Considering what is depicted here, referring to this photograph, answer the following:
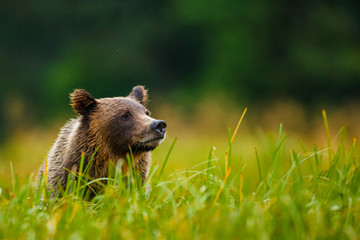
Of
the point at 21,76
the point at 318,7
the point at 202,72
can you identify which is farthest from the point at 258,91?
the point at 21,76

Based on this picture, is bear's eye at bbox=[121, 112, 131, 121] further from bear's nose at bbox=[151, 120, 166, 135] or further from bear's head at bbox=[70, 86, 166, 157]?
bear's nose at bbox=[151, 120, 166, 135]

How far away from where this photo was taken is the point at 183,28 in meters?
24.5

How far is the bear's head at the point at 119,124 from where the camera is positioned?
4.38m

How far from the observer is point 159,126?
4359 millimetres

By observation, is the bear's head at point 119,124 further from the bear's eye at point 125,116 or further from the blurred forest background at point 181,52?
the blurred forest background at point 181,52

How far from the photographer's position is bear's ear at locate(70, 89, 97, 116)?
4.68 meters

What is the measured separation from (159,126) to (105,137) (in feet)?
1.82

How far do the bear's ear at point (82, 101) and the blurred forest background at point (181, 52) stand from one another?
15.9m

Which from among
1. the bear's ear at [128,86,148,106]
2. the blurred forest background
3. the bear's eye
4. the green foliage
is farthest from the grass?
the green foliage

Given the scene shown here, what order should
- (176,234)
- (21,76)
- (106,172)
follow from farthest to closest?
(21,76)
(106,172)
(176,234)

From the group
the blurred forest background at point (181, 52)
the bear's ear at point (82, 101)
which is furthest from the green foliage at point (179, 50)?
the bear's ear at point (82, 101)

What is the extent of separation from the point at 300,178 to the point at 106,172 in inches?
82.5

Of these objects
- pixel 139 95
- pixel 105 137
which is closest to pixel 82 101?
pixel 105 137

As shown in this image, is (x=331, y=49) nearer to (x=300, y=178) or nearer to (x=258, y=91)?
(x=258, y=91)
